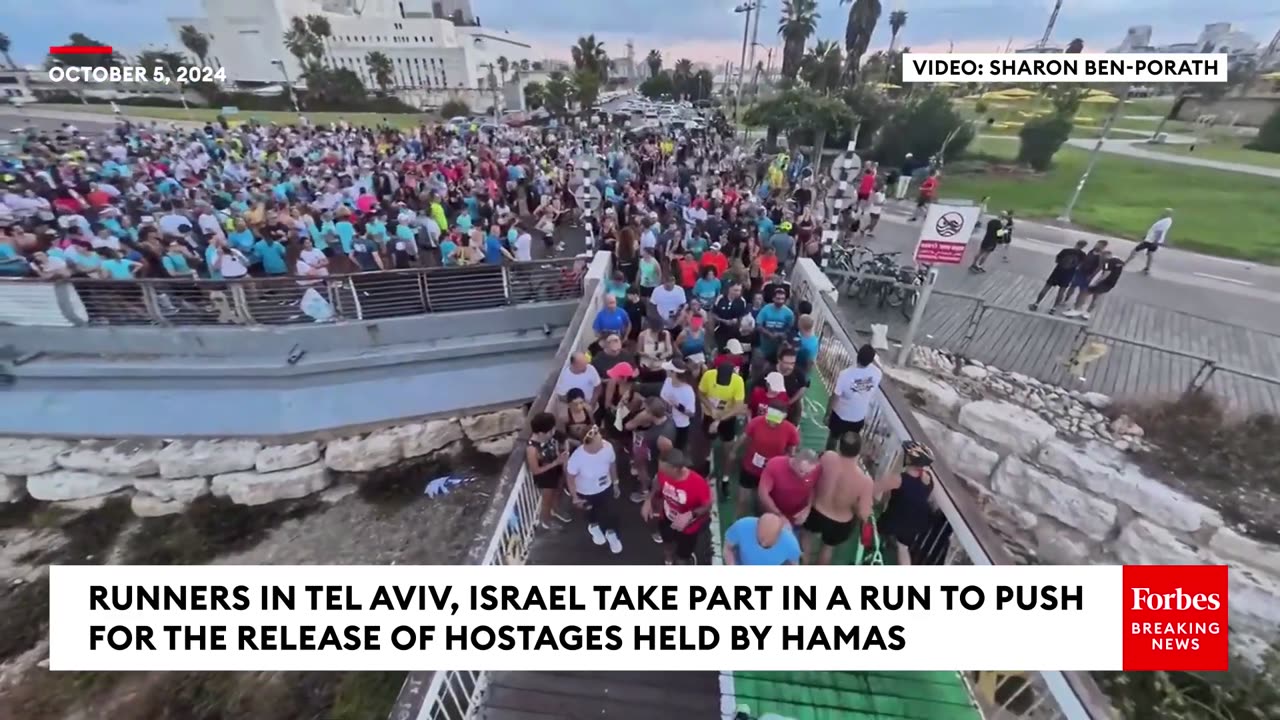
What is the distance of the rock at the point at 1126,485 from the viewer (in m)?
9.16

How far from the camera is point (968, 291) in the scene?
13.9m

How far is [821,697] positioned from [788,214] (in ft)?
38.4

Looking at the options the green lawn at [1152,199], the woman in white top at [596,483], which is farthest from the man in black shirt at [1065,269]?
the woman in white top at [596,483]

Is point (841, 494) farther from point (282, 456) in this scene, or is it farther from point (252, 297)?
point (282, 456)

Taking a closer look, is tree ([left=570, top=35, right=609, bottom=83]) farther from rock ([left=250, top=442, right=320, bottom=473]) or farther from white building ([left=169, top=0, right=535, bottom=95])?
rock ([left=250, top=442, right=320, bottom=473])

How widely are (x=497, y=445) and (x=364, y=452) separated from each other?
8.47 feet

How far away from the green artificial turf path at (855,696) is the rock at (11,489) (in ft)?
Answer: 48.7

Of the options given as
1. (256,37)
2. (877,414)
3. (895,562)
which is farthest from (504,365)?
(256,37)

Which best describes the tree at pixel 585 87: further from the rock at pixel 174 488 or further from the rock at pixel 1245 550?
the rock at pixel 1245 550

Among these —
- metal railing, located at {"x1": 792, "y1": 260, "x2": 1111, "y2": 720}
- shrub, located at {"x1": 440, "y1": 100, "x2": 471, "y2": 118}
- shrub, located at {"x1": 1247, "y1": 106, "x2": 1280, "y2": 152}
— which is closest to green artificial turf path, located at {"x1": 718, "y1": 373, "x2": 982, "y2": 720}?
metal railing, located at {"x1": 792, "y1": 260, "x2": 1111, "y2": 720}

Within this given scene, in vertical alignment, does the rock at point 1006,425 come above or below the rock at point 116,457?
above

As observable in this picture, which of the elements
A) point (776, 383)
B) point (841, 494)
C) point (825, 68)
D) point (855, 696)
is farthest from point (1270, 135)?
point (855, 696)

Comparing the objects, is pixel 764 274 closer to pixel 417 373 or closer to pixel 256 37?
pixel 417 373

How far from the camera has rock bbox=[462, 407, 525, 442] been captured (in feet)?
37.7
